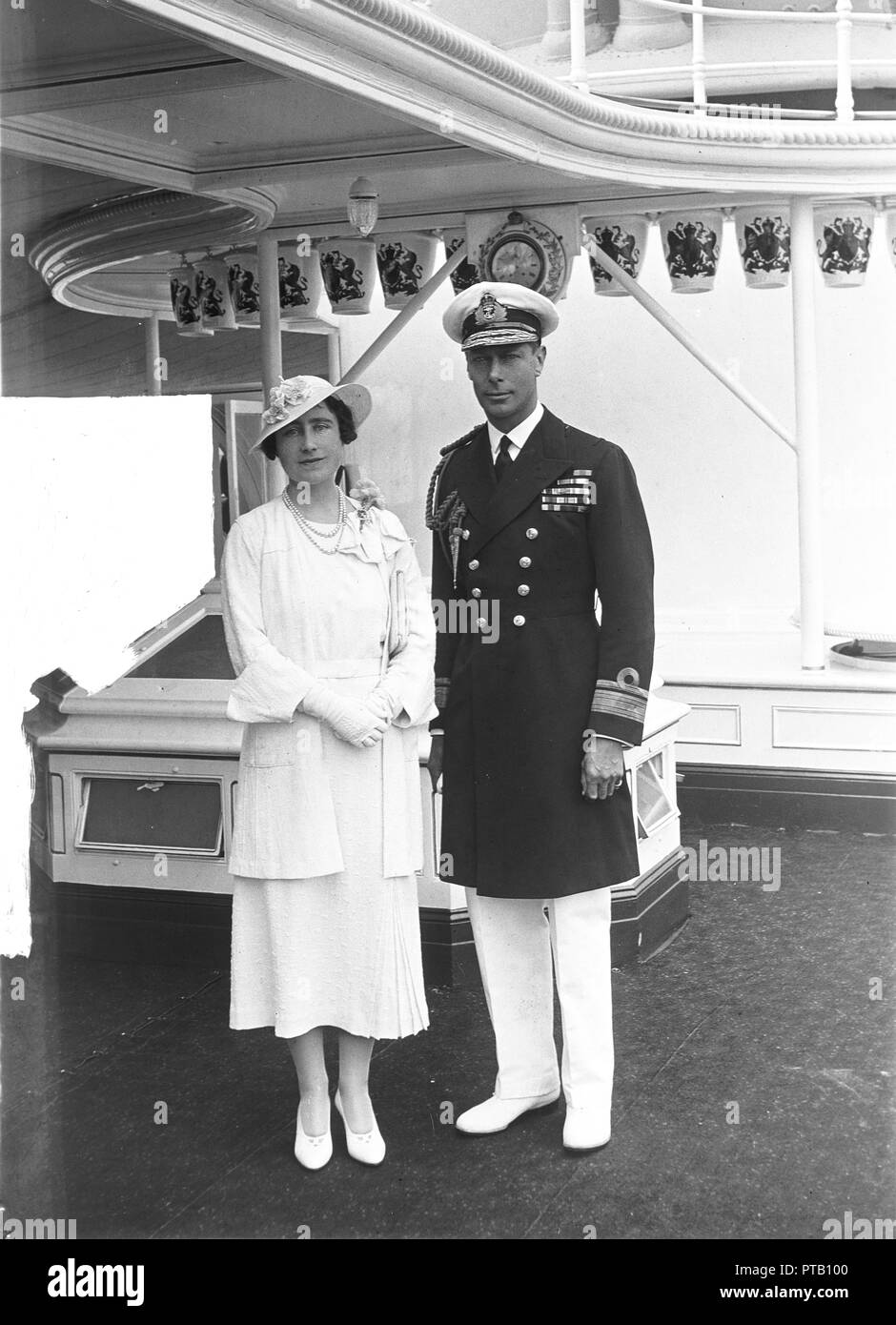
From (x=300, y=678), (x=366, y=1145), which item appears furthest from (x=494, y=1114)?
(x=300, y=678)

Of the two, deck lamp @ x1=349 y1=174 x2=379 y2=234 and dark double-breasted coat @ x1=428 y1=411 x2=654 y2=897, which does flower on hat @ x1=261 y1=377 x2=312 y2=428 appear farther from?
deck lamp @ x1=349 y1=174 x2=379 y2=234

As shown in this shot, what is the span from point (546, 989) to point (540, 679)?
816mm

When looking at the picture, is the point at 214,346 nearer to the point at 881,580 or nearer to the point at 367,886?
the point at 881,580

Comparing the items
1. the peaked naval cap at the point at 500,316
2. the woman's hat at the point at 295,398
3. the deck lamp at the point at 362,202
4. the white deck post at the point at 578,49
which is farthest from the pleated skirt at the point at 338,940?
the white deck post at the point at 578,49

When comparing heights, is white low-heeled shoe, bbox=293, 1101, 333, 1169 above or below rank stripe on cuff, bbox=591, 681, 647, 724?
below

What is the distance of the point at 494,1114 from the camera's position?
369cm

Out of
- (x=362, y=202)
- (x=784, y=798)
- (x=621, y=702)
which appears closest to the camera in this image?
(x=621, y=702)

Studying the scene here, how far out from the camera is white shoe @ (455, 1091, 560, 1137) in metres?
3.66

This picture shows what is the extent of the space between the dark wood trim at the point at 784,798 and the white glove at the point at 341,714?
11.7ft

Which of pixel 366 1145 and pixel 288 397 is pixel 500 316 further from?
pixel 366 1145

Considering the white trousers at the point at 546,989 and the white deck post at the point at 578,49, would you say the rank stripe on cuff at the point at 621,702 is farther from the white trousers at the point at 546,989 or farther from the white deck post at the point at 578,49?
the white deck post at the point at 578,49

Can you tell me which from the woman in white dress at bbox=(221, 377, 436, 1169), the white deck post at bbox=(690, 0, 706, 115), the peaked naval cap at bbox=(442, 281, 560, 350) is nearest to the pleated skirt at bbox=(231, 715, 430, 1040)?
the woman in white dress at bbox=(221, 377, 436, 1169)

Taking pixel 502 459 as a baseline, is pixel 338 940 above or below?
below
